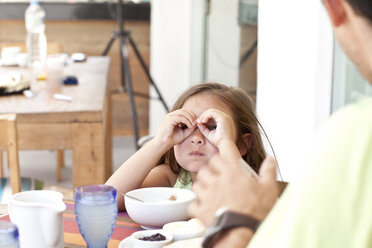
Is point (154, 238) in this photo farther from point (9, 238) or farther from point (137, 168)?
point (137, 168)

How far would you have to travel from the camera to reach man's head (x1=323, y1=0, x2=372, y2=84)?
60 cm

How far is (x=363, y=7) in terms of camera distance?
60 centimetres

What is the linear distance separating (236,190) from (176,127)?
0.72m

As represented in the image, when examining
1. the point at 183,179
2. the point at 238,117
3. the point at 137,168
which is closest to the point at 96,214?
the point at 137,168

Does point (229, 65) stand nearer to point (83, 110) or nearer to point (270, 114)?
point (270, 114)

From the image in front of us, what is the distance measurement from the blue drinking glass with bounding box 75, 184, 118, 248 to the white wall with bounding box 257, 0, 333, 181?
1.32 meters

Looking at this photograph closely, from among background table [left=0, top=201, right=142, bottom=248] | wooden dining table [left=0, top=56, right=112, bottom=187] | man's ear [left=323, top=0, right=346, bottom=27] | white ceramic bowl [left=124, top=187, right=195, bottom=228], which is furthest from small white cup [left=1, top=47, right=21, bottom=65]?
man's ear [left=323, top=0, right=346, bottom=27]

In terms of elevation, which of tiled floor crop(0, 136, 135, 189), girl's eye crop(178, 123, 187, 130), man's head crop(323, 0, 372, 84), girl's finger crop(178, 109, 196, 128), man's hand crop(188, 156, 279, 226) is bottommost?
tiled floor crop(0, 136, 135, 189)

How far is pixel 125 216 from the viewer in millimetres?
1257

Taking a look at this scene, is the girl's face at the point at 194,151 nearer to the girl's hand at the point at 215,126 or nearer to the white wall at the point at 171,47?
the girl's hand at the point at 215,126

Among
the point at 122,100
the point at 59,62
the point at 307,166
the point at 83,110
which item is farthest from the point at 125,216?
the point at 122,100

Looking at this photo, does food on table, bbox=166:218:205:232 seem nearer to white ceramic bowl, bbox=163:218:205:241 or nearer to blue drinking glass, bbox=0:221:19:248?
white ceramic bowl, bbox=163:218:205:241

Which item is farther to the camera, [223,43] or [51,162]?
[51,162]

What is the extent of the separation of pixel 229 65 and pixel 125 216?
2444 mm
